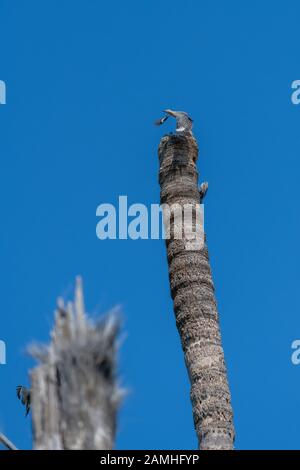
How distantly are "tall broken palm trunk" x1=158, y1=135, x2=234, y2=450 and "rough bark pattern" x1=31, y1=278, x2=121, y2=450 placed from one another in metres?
4.66

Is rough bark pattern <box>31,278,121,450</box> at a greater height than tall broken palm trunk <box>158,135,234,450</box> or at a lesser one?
lesser

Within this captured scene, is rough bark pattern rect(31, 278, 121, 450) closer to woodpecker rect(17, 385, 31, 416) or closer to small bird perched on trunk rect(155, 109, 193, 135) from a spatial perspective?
woodpecker rect(17, 385, 31, 416)

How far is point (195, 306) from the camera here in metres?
13.1

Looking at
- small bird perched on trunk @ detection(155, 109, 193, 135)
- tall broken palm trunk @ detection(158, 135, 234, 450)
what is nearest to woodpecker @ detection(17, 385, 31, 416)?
tall broken palm trunk @ detection(158, 135, 234, 450)

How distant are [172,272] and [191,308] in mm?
705

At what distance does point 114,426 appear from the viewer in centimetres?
682

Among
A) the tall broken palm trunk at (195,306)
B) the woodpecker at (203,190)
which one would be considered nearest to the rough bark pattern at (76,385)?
the tall broken palm trunk at (195,306)

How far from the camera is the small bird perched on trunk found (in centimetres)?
1477

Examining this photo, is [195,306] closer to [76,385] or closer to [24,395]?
[24,395]

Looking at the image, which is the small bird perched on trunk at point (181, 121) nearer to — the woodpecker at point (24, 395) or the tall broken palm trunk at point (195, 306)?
the tall broken palm trunk at point (195, 306)

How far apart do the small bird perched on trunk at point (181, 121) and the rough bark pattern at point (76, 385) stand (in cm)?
789

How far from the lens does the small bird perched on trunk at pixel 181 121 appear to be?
14.8 m
